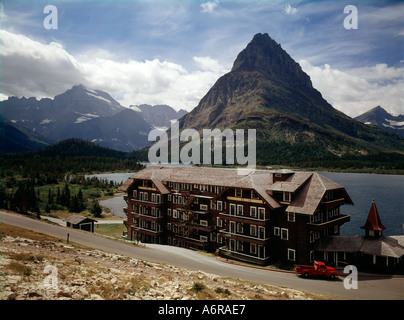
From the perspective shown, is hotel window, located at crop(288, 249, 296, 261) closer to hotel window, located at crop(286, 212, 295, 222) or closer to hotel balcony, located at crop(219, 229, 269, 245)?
hotel balcony, located at crop(219, 229, 269, 245)

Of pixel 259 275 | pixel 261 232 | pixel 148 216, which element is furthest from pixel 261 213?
pixel 148 216

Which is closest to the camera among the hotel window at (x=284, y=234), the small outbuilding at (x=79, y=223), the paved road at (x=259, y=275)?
the paved road at (x=259, y=275)

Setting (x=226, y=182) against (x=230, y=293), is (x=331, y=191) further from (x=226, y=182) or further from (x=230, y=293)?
(x=230, y=293)

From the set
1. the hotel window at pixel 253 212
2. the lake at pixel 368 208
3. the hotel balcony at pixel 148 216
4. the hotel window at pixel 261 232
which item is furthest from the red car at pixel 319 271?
the lake at pixel 368 208

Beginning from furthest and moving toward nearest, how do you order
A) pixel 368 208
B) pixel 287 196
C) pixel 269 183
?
pixel 368 208
pixel 269 183
pixel 287 196

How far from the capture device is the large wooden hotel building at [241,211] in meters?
43.5

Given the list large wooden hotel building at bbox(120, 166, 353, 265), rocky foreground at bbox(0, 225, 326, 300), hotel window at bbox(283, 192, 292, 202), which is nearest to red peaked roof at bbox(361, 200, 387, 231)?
large wooden hotel building at bbox(120, 166, 353, 265)

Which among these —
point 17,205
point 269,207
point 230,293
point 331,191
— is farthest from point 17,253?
point 17,205

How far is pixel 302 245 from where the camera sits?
42312 millimetres

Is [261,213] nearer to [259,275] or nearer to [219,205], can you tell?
[219,205]

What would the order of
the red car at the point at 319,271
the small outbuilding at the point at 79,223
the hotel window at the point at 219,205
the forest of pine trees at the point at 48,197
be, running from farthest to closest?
the forest of pine trees at the point at 48,197 → the small outbuilding at the point at 79,223 → the hotel window at the point at 219,205 → the red car at the point at 319,271

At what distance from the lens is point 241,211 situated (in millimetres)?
48594

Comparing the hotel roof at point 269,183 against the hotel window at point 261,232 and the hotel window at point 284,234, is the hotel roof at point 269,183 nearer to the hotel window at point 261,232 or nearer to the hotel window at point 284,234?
the hotel window at point 284,234
